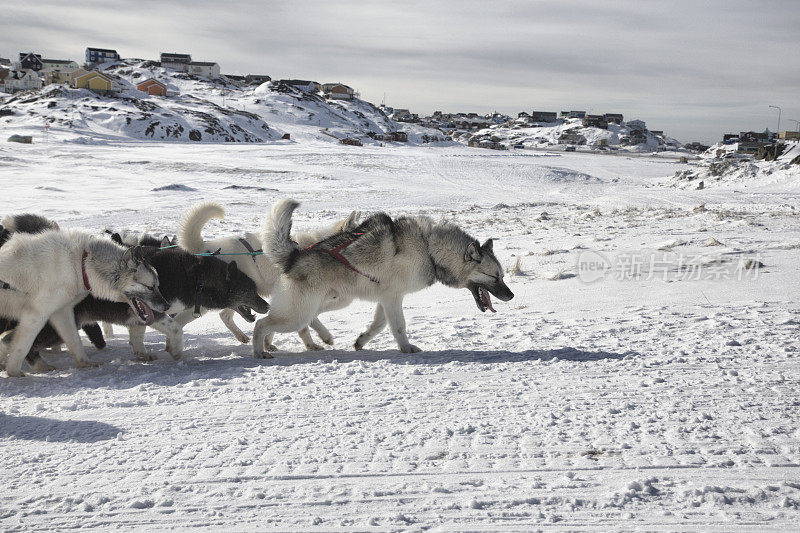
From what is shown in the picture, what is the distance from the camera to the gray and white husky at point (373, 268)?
4.92m

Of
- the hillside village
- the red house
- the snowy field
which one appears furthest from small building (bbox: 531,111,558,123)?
the snowy field

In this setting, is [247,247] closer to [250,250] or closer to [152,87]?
[250,250]

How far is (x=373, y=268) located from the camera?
500cm

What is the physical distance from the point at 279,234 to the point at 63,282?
5.37 ft

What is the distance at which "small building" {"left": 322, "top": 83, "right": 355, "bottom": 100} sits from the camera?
105m

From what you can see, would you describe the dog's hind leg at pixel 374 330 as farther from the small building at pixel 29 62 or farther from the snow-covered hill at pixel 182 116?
the small building at pixel 29 62

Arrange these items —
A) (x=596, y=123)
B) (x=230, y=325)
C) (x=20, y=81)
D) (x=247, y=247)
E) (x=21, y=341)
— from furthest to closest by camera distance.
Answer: (x=596, y=123) < (x=20, y=81) < (x=230, y=325) < (x=247, y=247) < (x=21, y=341)

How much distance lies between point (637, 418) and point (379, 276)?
2396 millimetres

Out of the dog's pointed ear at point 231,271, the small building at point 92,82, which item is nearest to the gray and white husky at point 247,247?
the dog's pointed ear at point 231,271

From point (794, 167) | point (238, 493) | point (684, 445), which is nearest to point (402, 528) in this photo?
point (238, 493)

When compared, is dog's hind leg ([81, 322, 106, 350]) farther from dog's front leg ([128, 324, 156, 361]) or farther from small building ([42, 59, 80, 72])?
small building ([42, 59, 80, 72])

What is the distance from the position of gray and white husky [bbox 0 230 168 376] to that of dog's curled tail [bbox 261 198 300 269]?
0.96 m

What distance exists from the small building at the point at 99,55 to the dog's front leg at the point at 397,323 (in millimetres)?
122982

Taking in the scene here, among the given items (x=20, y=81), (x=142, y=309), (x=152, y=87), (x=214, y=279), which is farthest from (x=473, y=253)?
(x=20, y=81)
